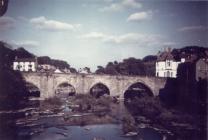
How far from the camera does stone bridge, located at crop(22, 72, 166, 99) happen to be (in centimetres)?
1145

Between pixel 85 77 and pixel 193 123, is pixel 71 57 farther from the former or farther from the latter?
pixel 85 77

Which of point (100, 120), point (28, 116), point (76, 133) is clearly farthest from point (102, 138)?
point (28, 116)

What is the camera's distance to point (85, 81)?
12.3 m

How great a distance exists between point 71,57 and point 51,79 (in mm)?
4844

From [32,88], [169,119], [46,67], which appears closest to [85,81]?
[46,67]

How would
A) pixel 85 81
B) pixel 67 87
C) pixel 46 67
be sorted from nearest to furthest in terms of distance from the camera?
pixel 46 67 → pixel 85 81 → pixel 67 87

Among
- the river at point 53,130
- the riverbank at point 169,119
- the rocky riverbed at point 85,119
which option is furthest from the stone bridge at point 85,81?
the river at point 53,130

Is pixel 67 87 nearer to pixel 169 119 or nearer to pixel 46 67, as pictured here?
pixel 46 67

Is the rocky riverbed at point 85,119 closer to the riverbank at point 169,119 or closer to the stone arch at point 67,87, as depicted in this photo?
the riverbank at point 169,119

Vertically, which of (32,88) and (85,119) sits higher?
(32,88)

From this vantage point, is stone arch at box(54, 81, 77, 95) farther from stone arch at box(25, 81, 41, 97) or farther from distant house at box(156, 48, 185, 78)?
distant house at box(156, 48, 185, 78)

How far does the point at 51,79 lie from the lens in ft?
38.3

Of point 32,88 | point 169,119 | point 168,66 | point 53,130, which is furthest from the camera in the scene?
point 32,88

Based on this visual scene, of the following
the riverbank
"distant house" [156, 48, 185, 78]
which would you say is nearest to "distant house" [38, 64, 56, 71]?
the riverbank
